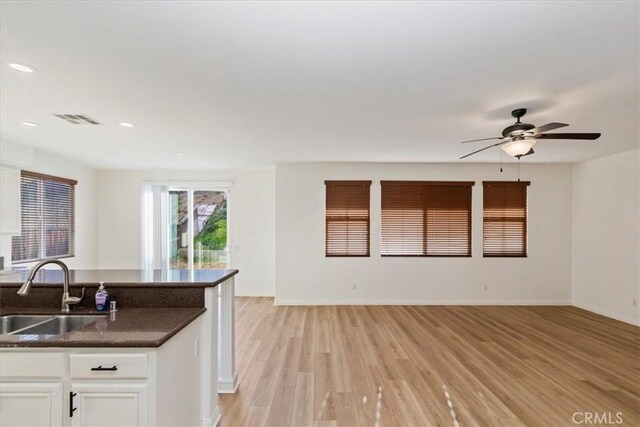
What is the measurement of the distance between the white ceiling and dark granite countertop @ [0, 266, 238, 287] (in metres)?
1.55

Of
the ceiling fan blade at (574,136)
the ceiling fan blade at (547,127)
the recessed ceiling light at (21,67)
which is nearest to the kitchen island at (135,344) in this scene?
the recessed ceiling light at (21,67)

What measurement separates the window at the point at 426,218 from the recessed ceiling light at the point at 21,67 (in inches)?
201

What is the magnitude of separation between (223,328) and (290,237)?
3353 mm

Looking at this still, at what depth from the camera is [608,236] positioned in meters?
5.38

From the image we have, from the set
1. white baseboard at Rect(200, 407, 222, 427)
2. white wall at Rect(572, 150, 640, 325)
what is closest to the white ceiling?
white wall at Rect(572, 150, 640, 325)

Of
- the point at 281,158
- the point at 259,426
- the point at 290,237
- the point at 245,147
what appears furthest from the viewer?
the point at 290,237

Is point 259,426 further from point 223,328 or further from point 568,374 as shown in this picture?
point 568,374

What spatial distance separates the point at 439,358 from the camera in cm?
362

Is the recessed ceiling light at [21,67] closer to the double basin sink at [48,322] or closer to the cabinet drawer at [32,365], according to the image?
the double basin sink at [48,322]

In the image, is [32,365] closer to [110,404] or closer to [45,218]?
[110,404]

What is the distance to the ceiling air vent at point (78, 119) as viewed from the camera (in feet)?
11.1

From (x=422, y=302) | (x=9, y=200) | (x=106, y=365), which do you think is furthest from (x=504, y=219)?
(x=9, y=200)

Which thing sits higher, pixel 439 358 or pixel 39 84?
pixel 39 84

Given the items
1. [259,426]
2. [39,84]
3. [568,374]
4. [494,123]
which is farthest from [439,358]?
[39,84]
